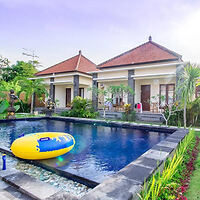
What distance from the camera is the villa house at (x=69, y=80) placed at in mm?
17875

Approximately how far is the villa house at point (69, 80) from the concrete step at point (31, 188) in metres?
14.4

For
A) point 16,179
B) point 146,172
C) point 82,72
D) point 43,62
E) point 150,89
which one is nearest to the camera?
point 146,172

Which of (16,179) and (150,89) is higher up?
(150,89)

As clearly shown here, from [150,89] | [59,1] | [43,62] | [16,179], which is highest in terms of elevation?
[43,62]

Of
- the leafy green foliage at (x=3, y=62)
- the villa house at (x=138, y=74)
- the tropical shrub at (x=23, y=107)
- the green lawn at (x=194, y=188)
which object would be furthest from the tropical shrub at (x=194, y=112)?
the leafy green foliage at (x=3, y=62)

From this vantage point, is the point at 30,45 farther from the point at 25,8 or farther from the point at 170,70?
the point at 170,70

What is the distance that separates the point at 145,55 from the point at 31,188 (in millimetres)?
14933

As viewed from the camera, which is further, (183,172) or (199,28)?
(199,28)

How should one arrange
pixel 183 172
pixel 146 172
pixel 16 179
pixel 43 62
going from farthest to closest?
1. pixel 43 62
2. pixel 183 172
3. pixel 16 179
4. pixel 146 172

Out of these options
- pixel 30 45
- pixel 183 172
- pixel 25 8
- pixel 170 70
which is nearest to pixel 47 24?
pixel 25 8

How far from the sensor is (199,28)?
9555 mm

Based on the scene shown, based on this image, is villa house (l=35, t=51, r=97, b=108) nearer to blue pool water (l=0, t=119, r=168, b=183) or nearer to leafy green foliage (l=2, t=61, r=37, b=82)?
leafy green foliage (l=2, t=61, r=37, b=82)

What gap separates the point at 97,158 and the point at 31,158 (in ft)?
6.66

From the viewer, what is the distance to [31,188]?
111 inches
